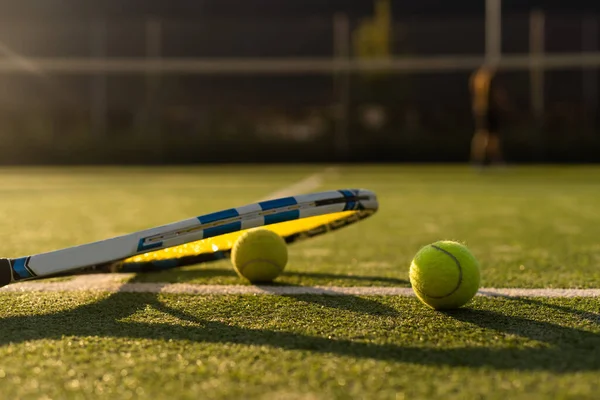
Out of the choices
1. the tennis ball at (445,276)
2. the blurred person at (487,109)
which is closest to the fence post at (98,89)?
the blurred person at (487,109)

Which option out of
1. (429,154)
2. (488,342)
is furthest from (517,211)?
(429,154)

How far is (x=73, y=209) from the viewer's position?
6.89m

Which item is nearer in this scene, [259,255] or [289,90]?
Answer: [259,255]

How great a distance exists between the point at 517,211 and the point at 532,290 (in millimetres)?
3699

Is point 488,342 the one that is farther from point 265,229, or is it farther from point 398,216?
point 398,216

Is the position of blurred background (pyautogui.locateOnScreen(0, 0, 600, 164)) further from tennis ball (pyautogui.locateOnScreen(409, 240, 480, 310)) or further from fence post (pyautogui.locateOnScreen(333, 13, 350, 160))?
tennis ball (pyautogui.locateOnScreen(409, 240, 480, 310))

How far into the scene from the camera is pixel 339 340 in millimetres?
2094

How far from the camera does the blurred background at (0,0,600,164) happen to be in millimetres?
16984

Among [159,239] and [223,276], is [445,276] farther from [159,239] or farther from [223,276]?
[223,276]

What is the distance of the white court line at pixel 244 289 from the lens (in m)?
2.83

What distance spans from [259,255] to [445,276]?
2.84ft

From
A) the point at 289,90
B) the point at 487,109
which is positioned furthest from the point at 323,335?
the point at 289,90

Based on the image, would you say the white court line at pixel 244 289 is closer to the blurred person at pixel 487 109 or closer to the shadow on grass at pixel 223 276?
the shadow on grass at pixel 223 276

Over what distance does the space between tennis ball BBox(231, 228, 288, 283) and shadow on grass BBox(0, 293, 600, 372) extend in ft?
1.58
